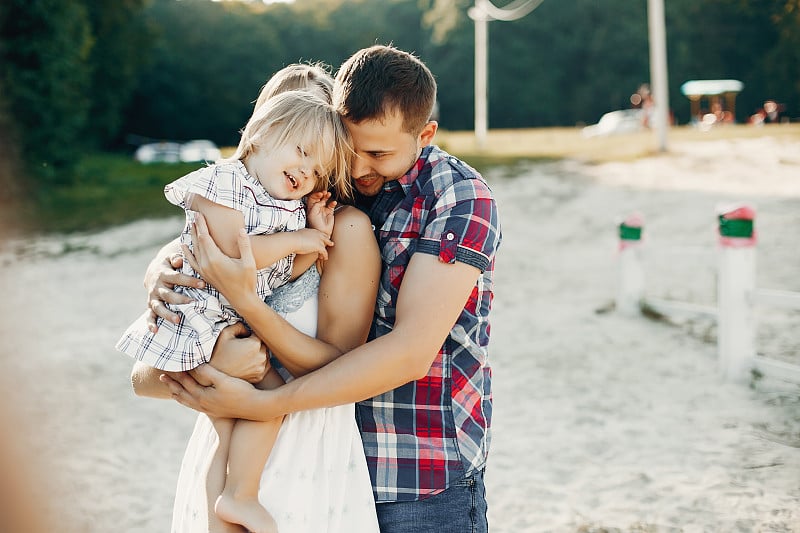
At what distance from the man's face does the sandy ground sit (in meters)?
0.90

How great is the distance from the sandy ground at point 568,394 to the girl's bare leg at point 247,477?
44 centimetres

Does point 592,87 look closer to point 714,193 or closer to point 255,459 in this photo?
point 714,193

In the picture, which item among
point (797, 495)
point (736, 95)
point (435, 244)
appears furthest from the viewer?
point (736, 95)

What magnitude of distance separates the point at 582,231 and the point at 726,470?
7224mm

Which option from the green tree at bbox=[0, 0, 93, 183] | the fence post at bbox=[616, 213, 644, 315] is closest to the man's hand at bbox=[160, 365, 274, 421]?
the fence post at bbox=[616, 213, 644, 315]

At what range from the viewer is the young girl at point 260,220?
177cm

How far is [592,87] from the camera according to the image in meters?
42.9

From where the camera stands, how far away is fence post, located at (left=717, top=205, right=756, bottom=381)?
5465 mm

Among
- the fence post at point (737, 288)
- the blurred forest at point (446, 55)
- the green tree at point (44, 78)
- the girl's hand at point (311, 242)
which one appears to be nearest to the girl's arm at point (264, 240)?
the girl's hand at point (311, 242)

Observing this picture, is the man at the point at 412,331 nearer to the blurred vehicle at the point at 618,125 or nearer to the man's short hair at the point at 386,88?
the man's short hair at the point at 386,88

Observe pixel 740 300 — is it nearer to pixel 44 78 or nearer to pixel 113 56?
pixel 44 78

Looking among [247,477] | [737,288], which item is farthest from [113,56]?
[247,477]

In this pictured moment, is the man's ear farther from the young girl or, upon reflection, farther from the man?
the young girl

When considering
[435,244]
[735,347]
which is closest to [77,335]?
[735,347]
